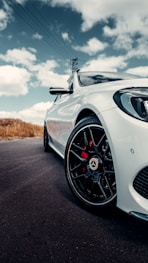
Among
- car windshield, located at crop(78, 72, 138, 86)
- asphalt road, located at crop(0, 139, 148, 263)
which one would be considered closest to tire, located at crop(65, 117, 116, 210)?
asphalt road, located at crop(0, 139, 148, 263)

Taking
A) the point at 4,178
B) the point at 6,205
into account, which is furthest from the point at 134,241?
the point at 4,178

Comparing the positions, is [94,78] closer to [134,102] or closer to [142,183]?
[134,102]

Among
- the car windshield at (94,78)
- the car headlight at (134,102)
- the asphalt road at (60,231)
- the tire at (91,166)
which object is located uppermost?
the car windshield at (94,78)

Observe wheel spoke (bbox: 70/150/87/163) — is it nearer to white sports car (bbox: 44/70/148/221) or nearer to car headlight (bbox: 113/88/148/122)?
white sports car (bbox: 44/70/148/221)

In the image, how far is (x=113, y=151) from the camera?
4.93 ft

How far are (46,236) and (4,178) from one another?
145cm

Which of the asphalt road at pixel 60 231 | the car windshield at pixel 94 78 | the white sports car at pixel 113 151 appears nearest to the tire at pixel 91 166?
the white sports car at pixel 113 151

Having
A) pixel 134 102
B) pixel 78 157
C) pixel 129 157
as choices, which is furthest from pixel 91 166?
pixel 134 102

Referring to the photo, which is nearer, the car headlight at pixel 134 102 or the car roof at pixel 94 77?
the car headlight at pixel 134 102

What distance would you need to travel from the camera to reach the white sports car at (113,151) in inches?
54.2

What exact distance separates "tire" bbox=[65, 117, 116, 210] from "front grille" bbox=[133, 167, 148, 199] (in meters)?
0.22

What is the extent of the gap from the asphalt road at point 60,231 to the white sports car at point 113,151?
0.15 meters

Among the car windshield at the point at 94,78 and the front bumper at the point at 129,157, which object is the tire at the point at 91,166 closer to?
the front bumper at the point at 129,157

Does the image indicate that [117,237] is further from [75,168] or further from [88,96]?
[88,96]
